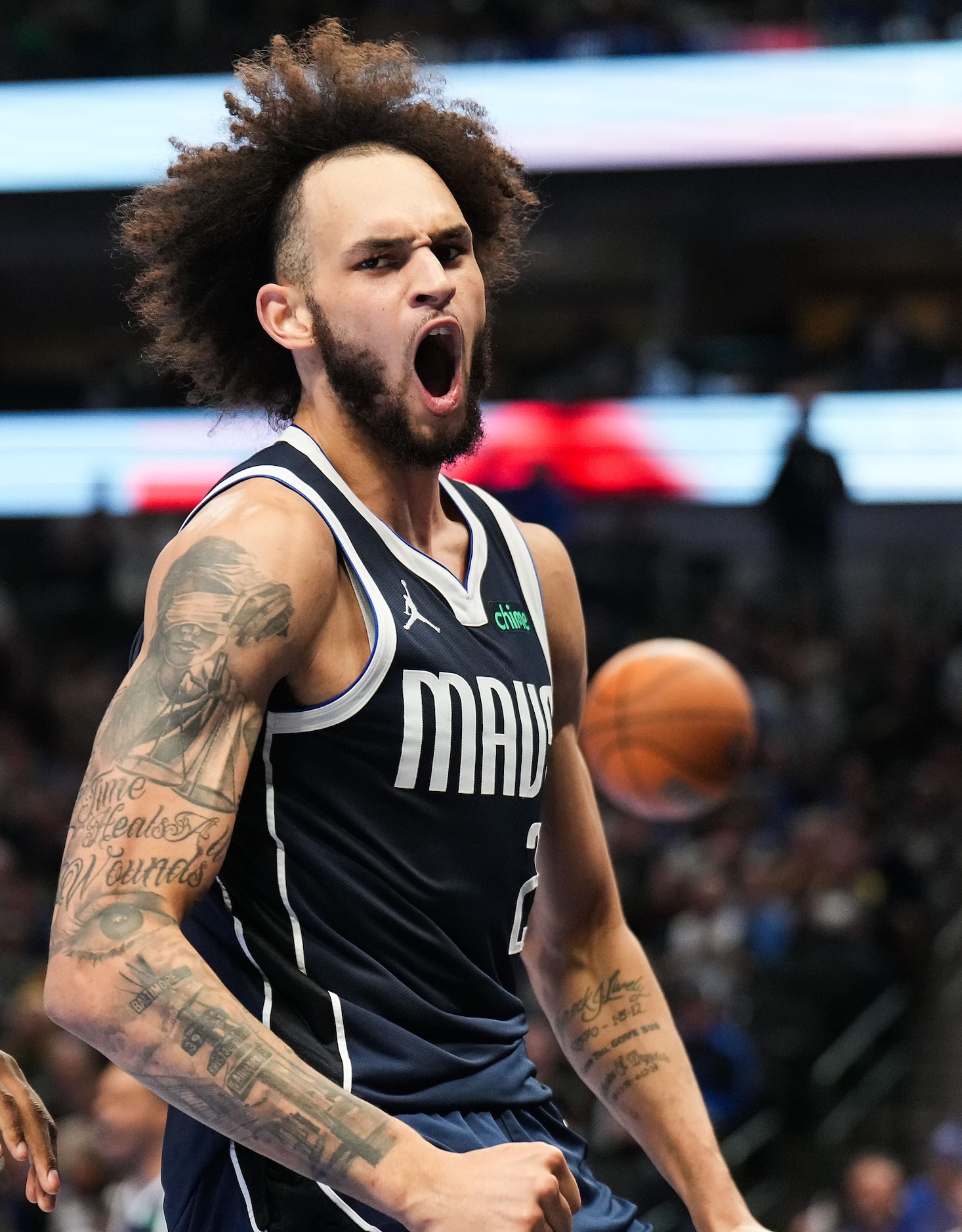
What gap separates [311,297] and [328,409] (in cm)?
18

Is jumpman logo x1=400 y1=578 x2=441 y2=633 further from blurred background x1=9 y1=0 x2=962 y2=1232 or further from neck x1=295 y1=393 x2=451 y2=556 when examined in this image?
blurred background x1=9 y1=0 x2=962 y2=1232

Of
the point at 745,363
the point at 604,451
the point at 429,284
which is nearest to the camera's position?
the point at 429,284

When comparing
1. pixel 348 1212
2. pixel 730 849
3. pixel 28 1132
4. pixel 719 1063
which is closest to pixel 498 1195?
pixel 348 1212

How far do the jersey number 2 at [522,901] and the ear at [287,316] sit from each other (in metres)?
0.84

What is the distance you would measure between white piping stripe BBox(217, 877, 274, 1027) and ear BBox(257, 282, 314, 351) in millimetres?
844

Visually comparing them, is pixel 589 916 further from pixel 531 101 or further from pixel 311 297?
pixel 531 101


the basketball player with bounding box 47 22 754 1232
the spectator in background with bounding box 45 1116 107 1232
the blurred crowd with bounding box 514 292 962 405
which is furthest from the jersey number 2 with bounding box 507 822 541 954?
the blurred crowd with bounding box 514 292 962 405

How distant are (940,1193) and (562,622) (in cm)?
606

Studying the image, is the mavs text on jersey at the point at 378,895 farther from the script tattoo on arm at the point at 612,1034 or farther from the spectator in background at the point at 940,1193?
the spectator in background at the point at 940,1193

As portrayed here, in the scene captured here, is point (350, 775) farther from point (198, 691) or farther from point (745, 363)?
point (745, 363)

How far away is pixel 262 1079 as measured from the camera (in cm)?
197

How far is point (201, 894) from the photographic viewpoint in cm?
207

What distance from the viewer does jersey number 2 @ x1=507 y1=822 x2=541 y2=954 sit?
2.50 metres

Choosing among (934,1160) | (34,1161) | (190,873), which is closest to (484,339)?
(190,873)
